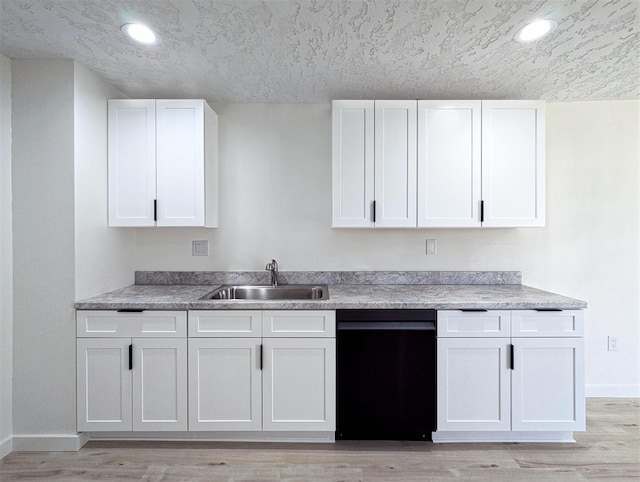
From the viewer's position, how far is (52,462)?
6.79ft

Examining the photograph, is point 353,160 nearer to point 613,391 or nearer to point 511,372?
point 511,372

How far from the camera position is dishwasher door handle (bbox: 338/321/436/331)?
2.17 m

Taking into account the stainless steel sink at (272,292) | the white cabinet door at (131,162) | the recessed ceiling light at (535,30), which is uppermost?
the recessed ceiling light at (535,30)

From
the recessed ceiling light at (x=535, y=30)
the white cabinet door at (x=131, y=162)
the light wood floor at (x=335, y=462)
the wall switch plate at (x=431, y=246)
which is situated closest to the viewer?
the recessed ceiling light at (x=535, y=30)

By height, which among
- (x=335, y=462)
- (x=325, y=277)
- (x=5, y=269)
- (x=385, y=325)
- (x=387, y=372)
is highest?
(x=5, y=269)

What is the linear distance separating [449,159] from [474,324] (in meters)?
1.15

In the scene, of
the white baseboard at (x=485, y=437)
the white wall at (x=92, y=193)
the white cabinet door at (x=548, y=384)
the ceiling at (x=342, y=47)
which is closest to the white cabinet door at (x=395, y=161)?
the ceiling at (x=342, y=47)

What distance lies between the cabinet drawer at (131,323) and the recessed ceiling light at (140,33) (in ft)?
5.02

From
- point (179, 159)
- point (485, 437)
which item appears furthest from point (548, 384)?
point (179, 159)

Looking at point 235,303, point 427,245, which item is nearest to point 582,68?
point 427,245

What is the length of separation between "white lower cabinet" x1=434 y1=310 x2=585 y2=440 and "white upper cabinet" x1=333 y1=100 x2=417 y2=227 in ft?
2.78

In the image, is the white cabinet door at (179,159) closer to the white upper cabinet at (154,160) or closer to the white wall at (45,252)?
the white upper cabinet at (154,160)

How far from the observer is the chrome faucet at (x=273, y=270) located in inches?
111

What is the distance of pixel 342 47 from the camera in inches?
78.5
